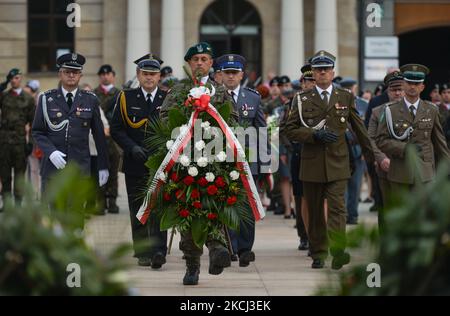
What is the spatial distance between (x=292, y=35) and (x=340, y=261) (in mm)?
30339

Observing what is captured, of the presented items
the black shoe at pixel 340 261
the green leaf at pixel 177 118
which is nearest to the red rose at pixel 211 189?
the green leaf at pixel 177 118

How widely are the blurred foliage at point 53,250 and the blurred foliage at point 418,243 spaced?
84cm

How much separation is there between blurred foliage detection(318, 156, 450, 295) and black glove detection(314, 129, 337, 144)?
770 centimetres

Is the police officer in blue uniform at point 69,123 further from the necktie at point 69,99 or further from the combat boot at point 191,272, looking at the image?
the combat boot at point 191,272

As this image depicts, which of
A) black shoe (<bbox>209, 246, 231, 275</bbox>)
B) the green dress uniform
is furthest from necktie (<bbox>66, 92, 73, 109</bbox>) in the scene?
the green dress uniform

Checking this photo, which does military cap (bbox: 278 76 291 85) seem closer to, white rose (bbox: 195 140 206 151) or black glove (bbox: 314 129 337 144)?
black glove (bbox: 314 129 337 144)

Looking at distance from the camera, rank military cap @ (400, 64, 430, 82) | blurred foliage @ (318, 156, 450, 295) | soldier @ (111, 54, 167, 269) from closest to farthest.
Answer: blurred foliage @ (318, 156, 450, 295) → military cap @ (400, 64, 430, 82) → soldier @ (111, 54, 167, 269)

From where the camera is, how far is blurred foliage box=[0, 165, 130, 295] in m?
3.91

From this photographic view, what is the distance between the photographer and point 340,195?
11898 millimetres

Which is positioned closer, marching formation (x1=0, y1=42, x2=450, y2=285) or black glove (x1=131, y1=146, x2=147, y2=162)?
marching formation (x1=0, y1=42, x2=450, y2=285)

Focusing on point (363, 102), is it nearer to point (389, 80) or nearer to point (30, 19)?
point (389, 80)

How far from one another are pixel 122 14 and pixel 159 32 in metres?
1.14

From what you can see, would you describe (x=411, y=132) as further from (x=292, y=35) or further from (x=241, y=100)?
(x=292, y=35)
